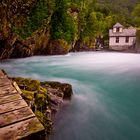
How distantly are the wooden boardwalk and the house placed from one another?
48.8m

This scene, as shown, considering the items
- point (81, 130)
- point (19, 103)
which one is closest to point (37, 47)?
point (81, 130)

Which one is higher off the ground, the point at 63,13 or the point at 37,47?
the point at 63,13

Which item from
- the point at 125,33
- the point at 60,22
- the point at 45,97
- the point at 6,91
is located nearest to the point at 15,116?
the point at 6,91

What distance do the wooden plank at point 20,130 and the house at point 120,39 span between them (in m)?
49.3

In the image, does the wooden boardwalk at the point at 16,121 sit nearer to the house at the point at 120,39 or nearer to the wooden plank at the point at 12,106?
the wooden plank at the point at 12,106

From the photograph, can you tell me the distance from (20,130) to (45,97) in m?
3.15

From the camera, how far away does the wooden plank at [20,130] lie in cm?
235

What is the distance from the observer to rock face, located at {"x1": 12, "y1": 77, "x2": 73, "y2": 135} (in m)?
4.86

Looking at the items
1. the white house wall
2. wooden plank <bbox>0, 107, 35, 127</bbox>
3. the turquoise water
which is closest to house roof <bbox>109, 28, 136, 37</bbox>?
the white house wall

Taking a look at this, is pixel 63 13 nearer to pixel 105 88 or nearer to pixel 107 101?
pixel 105 88

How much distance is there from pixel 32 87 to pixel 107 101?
2610mm

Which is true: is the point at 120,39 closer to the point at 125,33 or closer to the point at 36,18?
the point at 125,33

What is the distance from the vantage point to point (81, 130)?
536 cm

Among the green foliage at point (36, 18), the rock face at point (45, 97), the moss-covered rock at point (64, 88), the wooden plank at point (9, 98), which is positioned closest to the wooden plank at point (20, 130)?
the wooden plank at point (9, 98)
